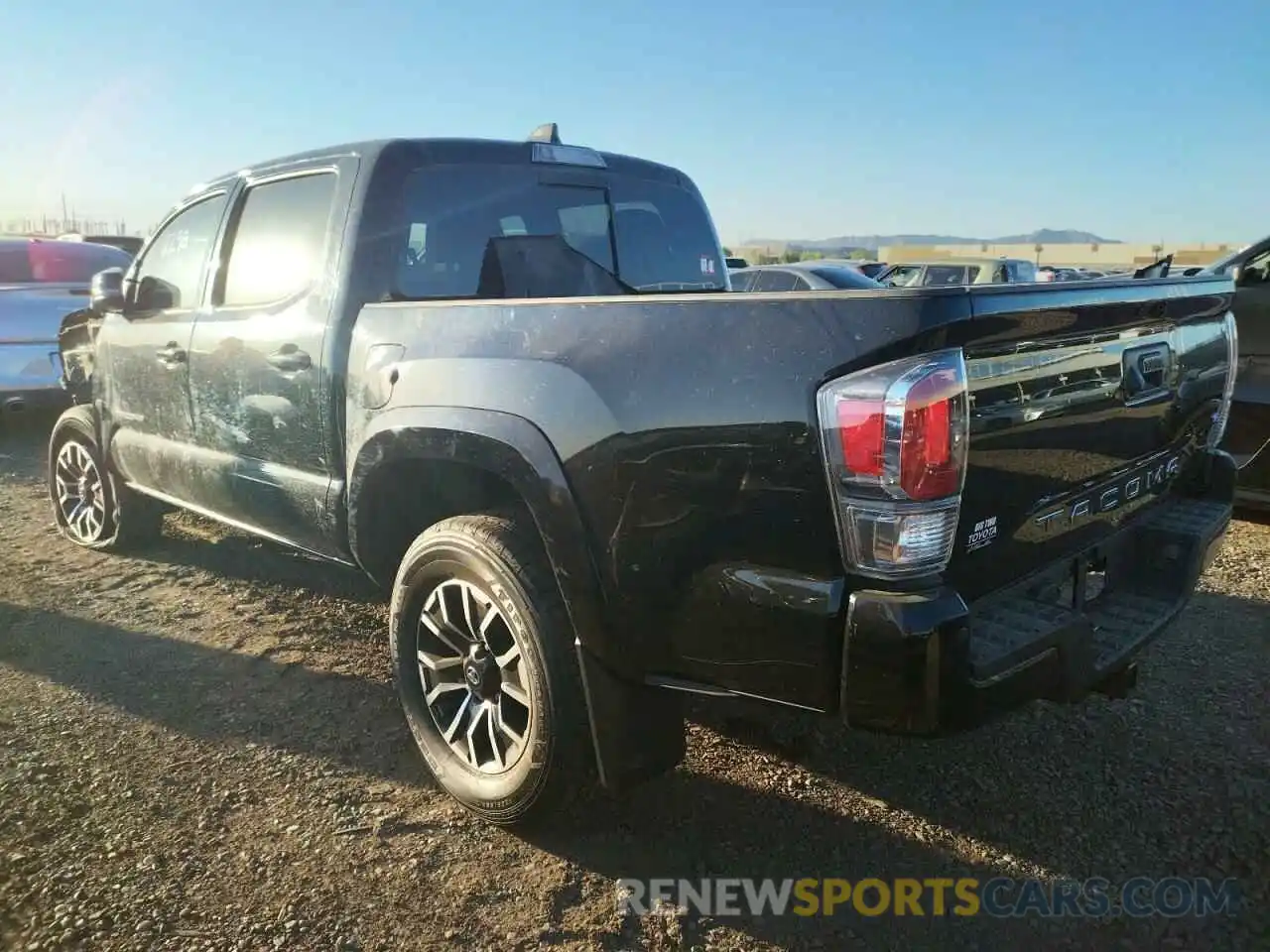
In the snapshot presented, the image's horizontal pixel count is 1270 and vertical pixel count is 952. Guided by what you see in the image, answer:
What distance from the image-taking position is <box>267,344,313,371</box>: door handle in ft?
10.6

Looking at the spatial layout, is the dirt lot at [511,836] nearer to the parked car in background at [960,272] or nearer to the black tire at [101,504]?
the black tire at [101,504]

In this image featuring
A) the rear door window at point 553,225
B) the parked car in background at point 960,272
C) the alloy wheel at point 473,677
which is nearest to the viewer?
the alloy wheel at point 473,677

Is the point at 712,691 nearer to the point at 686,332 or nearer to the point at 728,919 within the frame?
the point at 728,919

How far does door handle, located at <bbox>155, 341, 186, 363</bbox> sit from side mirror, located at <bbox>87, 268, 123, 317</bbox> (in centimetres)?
45

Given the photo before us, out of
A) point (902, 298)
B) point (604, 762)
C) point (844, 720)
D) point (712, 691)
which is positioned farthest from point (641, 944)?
point (902, 298)

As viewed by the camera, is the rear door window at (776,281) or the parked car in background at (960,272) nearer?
the rear door window at (776,281)

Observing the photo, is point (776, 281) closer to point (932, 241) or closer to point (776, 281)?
point (776, 281)

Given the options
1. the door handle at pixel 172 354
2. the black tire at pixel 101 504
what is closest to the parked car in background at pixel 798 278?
the black tire at pixel 101 504

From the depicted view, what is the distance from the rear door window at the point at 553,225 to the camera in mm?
3311

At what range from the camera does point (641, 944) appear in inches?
88.7

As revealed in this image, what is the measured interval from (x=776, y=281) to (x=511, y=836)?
10.5m

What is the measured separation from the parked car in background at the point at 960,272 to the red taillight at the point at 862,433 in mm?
15924

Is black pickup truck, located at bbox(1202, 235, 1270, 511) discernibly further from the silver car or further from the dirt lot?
the silver car

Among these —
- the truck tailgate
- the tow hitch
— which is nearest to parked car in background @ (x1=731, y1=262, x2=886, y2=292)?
the truck tailgate
